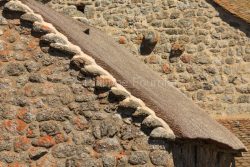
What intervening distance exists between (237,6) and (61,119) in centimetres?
652

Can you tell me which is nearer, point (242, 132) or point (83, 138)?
point (83, 138)

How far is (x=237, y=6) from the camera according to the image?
434 inches

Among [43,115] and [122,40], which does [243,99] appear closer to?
[122,40]

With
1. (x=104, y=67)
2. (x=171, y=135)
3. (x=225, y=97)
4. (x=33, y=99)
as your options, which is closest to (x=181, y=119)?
(x=171, y=135)

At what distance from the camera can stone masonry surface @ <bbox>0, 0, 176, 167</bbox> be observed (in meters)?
5.61

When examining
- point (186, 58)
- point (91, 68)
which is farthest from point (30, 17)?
point (186, 58)

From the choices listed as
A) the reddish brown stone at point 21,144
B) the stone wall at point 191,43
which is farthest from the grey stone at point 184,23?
the reddish brown stone at point 21,144

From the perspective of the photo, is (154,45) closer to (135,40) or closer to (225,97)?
(135,40)

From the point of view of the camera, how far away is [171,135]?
18.0 ft

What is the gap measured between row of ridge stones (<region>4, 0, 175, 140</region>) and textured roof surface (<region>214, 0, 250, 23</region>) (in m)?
5.82

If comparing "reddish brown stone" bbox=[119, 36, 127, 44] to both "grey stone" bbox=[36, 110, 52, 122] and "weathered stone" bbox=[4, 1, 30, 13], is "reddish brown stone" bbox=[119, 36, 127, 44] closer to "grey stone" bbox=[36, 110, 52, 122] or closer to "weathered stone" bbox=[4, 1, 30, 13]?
"weathered stone" bbox=[4, 1, 30, 13]

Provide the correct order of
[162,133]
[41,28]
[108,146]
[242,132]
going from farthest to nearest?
1. [242,132]
2. [41,28]
3. [108,146]
4. [162,133]

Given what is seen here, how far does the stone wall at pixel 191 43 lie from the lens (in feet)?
36.0

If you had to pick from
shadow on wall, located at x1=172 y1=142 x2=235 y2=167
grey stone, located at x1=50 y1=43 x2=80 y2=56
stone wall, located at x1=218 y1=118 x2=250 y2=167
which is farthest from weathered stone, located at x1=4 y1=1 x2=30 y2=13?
stone wall, located at x1=218 y1=118 x2=250 y2=167
